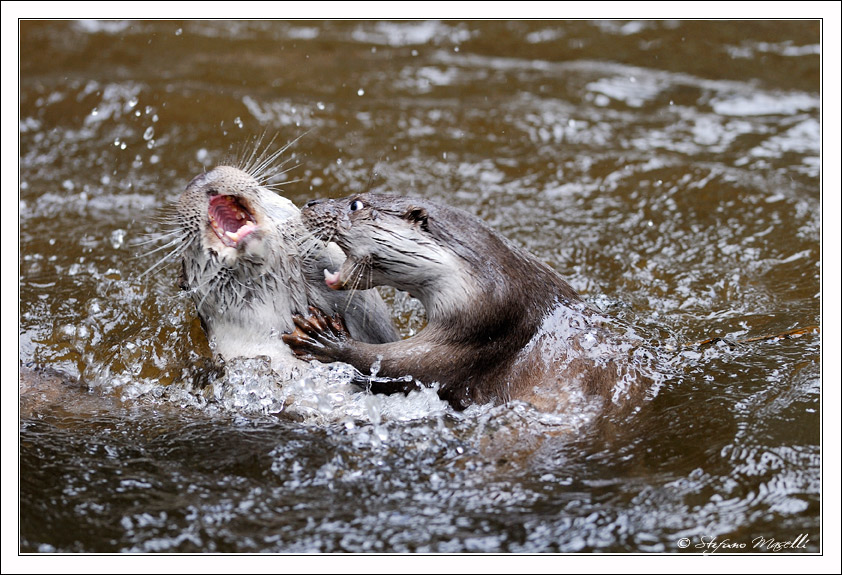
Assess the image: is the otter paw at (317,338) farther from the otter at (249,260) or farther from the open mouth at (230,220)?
the open mouth at (230,220)

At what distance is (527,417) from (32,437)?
4.61 ft


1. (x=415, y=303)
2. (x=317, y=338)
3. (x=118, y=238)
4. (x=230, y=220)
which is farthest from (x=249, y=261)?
(x=118, y=238)

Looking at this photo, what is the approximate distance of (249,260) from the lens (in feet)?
9.08

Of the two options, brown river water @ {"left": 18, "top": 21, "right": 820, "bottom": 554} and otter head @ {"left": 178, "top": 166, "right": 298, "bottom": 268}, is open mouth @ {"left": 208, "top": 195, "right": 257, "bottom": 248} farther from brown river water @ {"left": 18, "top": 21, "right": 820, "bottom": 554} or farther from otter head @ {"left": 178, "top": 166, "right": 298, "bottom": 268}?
brown river water @ {"left": 18, "top": 21, "right": 820, "bottom": 554}

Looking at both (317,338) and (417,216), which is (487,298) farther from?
(317,338)

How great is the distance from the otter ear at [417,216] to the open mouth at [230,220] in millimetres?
464

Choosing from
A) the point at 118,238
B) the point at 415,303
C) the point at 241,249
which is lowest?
the point at 415,303

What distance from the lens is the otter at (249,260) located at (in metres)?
2.78

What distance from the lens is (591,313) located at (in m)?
2.81

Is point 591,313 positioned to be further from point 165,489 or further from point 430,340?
point 165,489

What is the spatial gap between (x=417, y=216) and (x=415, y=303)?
1045 millimetres

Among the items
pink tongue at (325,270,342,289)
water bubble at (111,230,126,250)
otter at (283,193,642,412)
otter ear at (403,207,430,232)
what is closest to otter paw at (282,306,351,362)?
otter at (283,193,642,412)

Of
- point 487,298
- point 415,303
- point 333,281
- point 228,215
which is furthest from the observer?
point 415,303

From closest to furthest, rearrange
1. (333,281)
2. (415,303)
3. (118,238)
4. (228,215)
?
(333,281) < (228,215) < (415,303) < (118,238)
